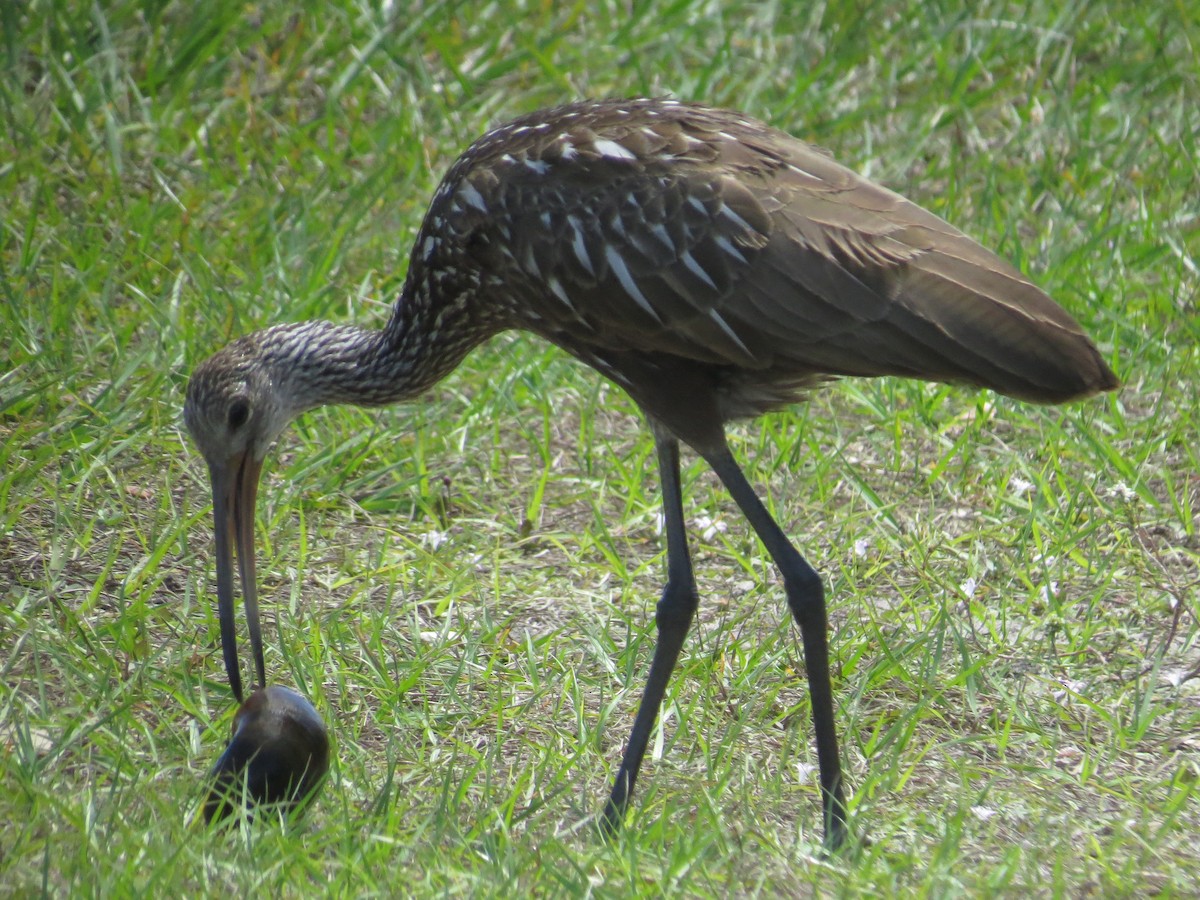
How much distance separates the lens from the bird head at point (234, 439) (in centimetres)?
448

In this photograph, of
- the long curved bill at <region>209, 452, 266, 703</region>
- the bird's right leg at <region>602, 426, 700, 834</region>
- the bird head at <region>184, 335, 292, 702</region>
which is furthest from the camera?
the bird head at <region>184, 335, 292, 702</region>

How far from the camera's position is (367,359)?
475 centimetres

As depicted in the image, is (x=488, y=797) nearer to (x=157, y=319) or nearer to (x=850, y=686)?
(x=850, y=686)

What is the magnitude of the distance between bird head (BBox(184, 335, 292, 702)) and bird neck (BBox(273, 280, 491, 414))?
0.38 ft

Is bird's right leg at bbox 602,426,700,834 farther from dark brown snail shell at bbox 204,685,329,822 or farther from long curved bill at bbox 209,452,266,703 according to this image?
long curved bill at bbox 209,452,266,703

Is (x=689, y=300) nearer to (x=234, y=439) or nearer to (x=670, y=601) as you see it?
(x=670, y=601)

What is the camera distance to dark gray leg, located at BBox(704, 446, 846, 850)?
405 centimetres

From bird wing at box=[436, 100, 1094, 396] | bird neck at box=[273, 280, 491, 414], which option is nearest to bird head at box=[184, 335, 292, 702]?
bird neck at box=[273, 280, 491, 414]

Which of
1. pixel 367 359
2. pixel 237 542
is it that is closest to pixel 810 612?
pixel 367 359

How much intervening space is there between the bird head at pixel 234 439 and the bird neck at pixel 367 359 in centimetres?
12

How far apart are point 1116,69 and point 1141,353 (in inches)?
88.1

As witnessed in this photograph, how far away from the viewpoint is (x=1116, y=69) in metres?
7.73

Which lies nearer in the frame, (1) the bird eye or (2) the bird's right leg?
(2) the bird's right leg

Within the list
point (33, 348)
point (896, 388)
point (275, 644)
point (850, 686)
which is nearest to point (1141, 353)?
point (896, 388)
